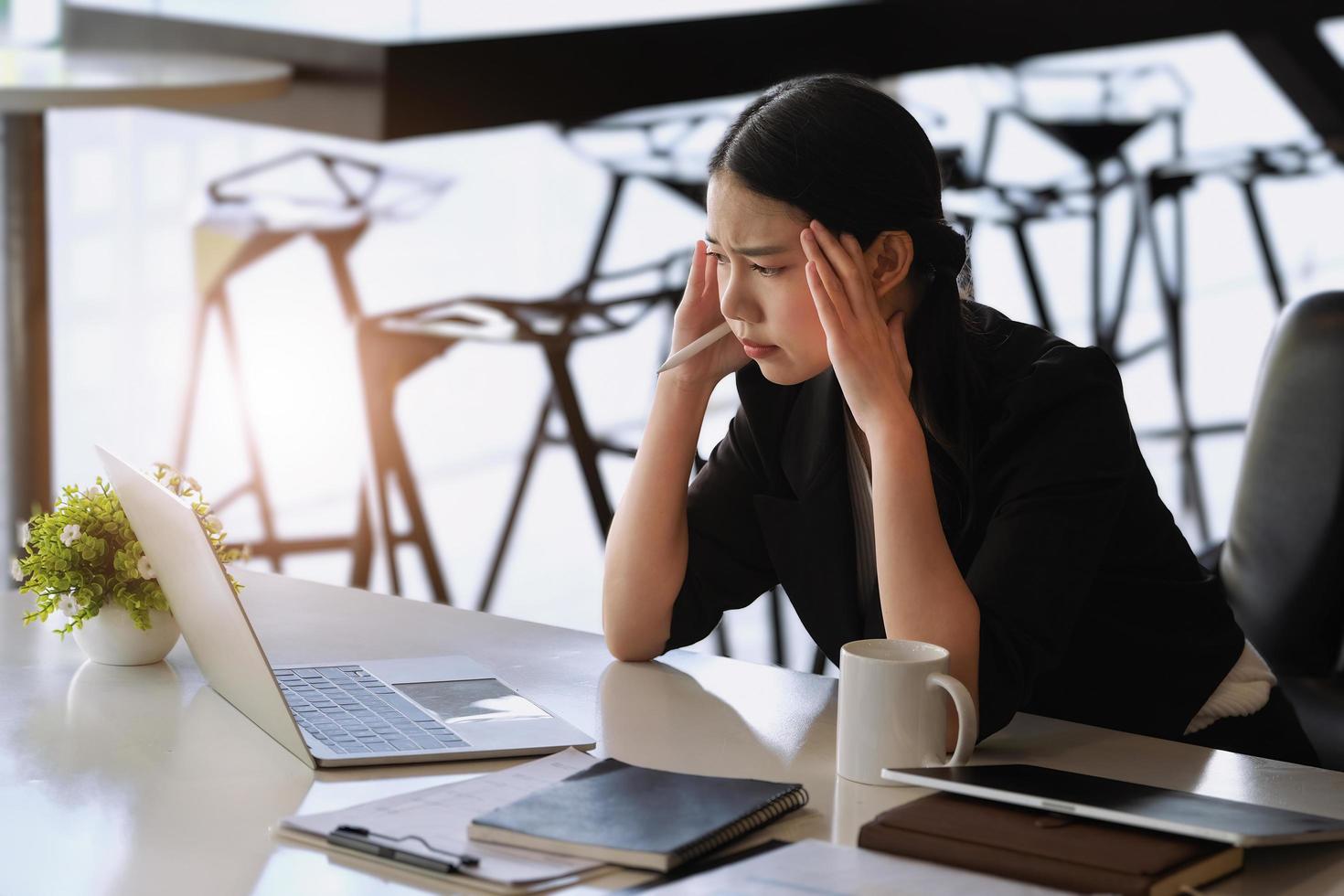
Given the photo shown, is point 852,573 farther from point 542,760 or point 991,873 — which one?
point 991,873

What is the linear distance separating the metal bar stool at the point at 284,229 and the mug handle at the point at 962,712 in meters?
2.07

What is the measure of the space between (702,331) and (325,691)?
0.48 m

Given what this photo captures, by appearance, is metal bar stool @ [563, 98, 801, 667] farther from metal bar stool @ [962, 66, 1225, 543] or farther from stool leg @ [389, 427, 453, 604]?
metal bar stool @ [962, 66, 1225, 543]

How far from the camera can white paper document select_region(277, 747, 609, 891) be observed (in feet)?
3.18

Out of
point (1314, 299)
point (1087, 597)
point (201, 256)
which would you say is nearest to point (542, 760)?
point (1087, 597)

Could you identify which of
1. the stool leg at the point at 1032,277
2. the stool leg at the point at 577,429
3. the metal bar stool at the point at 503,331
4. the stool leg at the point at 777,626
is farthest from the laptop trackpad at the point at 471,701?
the stool leg at the point at 1032,277

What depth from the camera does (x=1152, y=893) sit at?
926mm

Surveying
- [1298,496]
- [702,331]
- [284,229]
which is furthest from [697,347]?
[284,229]

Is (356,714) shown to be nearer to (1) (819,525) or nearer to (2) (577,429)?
(1) (819,525)

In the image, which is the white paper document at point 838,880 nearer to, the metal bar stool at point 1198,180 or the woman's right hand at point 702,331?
the woman's right hand at point 702,331

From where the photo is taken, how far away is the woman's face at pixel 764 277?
55.2 inches

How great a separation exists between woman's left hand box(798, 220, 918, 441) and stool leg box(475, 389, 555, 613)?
1.85 metres

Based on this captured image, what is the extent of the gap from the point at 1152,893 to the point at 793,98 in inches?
28.6

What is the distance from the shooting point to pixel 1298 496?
2.00 meters
